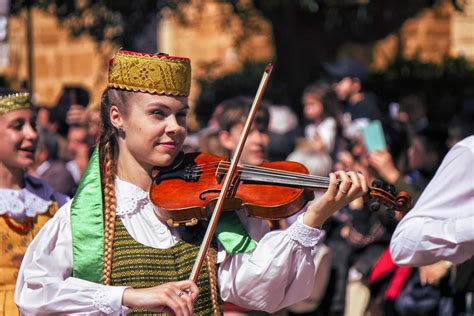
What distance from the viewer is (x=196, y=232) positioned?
5.25m

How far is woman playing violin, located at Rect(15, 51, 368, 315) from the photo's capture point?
5.02 m

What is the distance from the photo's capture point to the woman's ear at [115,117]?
532cm

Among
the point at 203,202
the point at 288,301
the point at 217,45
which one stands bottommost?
the point at 217,45

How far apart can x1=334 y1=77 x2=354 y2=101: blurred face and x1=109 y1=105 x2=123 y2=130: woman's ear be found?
20.2 ft

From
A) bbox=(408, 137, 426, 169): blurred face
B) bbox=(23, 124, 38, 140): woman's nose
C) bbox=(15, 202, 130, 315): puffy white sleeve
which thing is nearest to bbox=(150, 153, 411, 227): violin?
bbox=(15, 202, 130, 315): puffy white sleeve

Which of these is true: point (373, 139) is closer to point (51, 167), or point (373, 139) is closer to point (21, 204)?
point (51, 167)

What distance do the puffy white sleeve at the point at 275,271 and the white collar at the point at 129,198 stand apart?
0.40m

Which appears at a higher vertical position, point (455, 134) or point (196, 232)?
point (196, 232)

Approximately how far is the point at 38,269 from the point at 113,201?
15.6 inches

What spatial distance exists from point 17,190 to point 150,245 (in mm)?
1608

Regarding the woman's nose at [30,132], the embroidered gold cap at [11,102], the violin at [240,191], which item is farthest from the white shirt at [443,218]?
the embroidered gold cap at [11,102]

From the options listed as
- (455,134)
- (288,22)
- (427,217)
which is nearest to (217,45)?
(288,22)

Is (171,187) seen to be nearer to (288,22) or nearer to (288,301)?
(288,301)

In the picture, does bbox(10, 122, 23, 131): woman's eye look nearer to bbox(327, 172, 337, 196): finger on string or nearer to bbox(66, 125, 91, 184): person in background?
bbox(327, 172, 337, 196): finger on string
